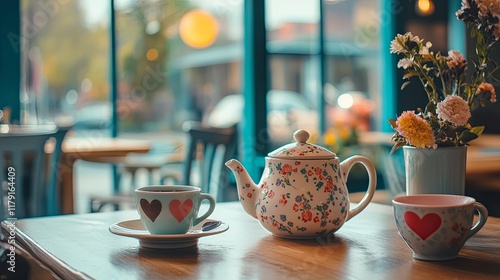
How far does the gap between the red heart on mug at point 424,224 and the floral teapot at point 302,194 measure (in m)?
0.19

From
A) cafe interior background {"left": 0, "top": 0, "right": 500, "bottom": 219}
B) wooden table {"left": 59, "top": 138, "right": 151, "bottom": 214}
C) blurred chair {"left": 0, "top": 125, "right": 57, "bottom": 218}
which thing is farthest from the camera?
cafe interior background {"left": 0, "top": 0, "right": 500, "bottom": 219}

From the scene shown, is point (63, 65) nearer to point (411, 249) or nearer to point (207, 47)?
point (207, 47)

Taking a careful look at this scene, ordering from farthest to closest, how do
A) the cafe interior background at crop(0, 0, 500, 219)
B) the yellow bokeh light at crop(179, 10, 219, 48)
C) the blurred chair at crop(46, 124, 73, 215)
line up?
the yellow bokeh light at crop(179, 10, 219, 48) → the cafe interior background at crop(0, 0, 500, 219) → the blurred chair at crop(46, 124, 73, 215)

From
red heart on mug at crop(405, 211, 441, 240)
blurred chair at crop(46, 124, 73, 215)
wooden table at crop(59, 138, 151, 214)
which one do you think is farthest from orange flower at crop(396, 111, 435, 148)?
wooden table at crop(59, 138, 151, 214)

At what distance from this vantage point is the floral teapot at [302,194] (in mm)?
1132

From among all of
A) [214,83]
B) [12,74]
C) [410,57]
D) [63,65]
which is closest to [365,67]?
[214,83]

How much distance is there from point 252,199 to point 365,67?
3.92 metres

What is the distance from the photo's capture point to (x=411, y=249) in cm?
105

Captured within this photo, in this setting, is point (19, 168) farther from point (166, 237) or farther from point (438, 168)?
point (438, 168)

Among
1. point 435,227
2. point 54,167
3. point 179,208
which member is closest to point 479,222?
point 435,227

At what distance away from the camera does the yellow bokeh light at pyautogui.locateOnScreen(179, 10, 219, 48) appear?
15.3 ft

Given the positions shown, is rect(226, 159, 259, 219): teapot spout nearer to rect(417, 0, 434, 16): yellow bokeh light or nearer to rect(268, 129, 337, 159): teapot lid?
rect(268, 129, 337, 159): teapot lid

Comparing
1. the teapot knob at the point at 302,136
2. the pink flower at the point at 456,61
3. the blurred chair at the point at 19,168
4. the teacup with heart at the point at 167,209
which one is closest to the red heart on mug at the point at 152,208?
the teacup with heart at the point at 167,209

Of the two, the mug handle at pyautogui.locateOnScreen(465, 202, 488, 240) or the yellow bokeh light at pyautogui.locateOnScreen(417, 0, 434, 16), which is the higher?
the yellow bokeh light at pyautogui.locateOnScreen(417, 0, 434, 16)
